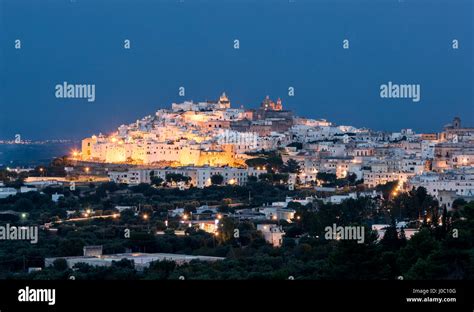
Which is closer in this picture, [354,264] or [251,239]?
[354,264]

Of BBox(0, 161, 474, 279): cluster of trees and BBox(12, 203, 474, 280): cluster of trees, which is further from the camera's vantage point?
BBox(0, 161, 474, 279): cluster of trees

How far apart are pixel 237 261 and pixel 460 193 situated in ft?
37.4

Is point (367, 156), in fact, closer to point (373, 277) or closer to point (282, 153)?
point (282, 153)

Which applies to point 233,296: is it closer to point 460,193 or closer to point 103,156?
point 460,193

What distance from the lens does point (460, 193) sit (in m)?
26.2

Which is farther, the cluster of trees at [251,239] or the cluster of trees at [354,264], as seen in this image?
the cluster of trees at [251,239]

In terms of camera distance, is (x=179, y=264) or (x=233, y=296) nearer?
(x=233, y=296)

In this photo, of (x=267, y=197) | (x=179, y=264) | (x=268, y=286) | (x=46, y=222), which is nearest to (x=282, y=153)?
(x=267, y=197)

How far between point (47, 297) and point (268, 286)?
1.46m

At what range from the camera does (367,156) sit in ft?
112

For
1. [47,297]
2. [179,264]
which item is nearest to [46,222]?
[179,264]

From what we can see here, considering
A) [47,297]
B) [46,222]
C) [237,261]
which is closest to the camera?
[47,297]

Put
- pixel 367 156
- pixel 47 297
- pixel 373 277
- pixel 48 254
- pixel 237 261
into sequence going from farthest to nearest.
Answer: pixel 367 156 → pixel 48 254 → pixel 237 261 → pixel 373 277 → pixel 47 297

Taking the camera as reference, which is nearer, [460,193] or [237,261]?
[237,261]
